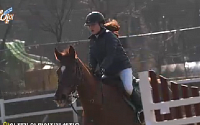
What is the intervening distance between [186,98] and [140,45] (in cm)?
920

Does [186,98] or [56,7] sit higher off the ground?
[56,7]

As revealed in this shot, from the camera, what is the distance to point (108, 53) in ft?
21.9

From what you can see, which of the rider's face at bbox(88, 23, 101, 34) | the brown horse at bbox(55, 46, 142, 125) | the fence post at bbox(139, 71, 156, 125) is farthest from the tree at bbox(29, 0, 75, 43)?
the fence post at bbox(139, 71, 156, 125)

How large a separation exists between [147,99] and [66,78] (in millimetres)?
1288

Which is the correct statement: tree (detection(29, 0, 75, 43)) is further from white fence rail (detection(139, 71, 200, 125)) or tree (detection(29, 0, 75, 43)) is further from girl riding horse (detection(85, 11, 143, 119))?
white fence rail (detection(139, 71, 200, 125))

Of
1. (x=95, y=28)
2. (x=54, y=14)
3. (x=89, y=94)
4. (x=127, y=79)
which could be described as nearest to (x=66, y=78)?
(x=89, y=94)

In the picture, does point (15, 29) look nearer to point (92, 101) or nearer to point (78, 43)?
point (78, 43)

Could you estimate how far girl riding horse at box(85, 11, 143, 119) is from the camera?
6.74 m

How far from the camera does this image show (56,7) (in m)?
22.5

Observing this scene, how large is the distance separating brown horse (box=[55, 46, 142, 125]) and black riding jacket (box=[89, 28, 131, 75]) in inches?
10.0

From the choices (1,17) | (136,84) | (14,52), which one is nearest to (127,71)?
(136,84)

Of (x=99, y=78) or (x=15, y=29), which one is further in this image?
(x=15, y=29)

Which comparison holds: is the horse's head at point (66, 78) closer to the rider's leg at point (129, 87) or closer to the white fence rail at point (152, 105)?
the rider's leg at point (129, 87)

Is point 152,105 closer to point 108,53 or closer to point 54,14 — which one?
point 108,53
